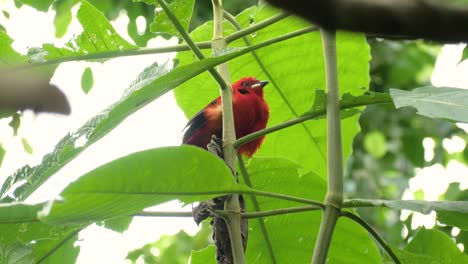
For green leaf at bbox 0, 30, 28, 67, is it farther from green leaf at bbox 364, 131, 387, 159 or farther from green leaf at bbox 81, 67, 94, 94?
green leaf at bbox 364, 131, 387, 159

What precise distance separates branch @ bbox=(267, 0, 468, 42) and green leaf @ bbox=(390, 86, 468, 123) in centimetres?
104

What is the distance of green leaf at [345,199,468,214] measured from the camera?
1566 millimetres

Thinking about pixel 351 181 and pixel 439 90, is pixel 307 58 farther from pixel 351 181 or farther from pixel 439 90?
pixel 351 181

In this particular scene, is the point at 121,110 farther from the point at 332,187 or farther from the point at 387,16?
the point at 387,16

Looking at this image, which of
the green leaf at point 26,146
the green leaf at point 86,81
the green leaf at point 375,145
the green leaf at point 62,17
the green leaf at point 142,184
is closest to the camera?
the green leaf at point 142,184

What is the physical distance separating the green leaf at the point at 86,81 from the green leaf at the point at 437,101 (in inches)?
59.7

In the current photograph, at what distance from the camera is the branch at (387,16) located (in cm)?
37

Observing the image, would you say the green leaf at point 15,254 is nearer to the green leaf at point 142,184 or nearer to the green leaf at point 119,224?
the green leaf at point 119,224

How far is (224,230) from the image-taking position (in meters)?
1.76

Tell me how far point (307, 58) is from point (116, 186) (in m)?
1.21

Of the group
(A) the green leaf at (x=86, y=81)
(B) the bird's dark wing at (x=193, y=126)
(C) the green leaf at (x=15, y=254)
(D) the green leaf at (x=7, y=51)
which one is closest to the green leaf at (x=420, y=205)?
(C) the green leaf at (x=15, y=254)

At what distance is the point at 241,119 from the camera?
3.64m

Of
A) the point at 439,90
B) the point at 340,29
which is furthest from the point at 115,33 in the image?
the point at 340,29

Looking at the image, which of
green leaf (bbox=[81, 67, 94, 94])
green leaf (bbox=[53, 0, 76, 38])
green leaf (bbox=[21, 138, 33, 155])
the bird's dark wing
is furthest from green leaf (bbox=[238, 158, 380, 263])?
green leaf (bbox=[53, 0, 76, 38])
